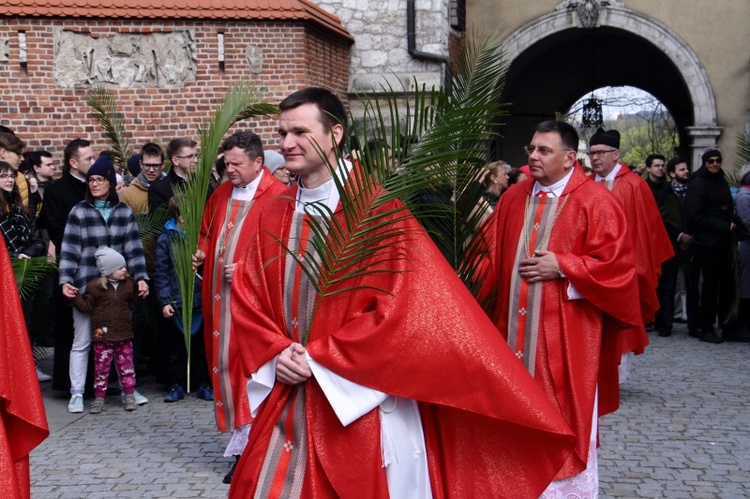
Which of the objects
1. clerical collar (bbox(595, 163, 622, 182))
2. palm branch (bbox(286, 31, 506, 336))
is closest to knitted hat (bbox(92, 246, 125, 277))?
clerical collar (bbox(595, 163, 622, 182))

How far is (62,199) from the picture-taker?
889 centimetres

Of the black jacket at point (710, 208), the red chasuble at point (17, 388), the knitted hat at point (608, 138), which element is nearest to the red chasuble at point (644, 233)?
the knitted hat at point (608, 138)

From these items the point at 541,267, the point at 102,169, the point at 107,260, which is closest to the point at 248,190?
the point at 102,169

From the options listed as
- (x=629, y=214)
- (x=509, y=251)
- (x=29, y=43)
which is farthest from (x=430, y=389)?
(x=29, y=43)

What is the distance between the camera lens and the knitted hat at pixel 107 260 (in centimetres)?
828

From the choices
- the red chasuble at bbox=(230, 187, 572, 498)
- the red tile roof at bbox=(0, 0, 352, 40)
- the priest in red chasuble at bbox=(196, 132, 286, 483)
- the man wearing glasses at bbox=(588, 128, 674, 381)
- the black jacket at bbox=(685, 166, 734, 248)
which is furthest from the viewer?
the red tile roof at bbox=(0, 0, 352, 40)

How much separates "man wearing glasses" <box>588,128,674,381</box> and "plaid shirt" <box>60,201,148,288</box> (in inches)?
141

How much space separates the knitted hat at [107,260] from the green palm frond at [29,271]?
1.52 ft

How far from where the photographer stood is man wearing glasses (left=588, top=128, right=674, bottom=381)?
27.6 ft

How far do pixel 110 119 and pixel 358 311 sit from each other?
11.2m

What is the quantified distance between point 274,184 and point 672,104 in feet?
67.9

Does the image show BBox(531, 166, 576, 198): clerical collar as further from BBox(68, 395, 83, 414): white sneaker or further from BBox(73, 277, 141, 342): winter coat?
BBox(68, 395, 83, 414): white sneaker

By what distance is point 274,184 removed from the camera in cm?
685

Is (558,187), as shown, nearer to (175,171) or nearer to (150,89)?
(175,171)
